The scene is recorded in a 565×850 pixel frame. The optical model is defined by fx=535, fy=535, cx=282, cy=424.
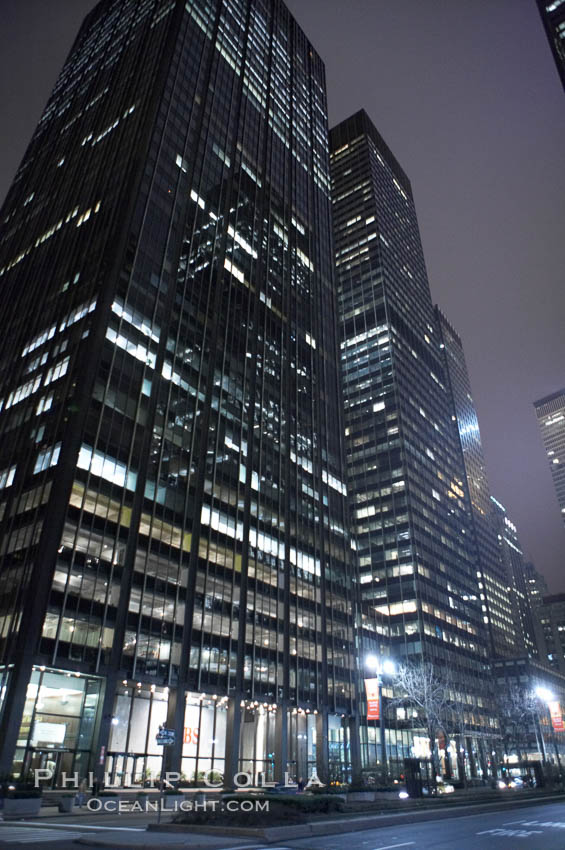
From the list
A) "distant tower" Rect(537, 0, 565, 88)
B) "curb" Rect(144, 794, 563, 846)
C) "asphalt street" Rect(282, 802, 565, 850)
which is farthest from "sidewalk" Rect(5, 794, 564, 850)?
"distant tower" Rect(537, 0, 565, 88)

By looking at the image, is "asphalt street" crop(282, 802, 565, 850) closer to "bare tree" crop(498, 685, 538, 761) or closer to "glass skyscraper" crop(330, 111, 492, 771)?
"glass skyscraper" crop(330, 111, 492, 771)

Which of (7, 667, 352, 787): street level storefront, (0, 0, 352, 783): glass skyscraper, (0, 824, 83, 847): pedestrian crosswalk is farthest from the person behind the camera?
(0, 0, 352, 783): glass skyscraper

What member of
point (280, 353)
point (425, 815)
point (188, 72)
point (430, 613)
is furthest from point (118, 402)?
point (430, 613)

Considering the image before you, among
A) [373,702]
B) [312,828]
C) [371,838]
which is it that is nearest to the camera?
[371,838]

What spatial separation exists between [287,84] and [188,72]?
47.4 meters

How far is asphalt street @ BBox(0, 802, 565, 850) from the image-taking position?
1728cm

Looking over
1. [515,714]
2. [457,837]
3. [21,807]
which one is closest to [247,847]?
[457,837]

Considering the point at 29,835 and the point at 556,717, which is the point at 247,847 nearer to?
the point at 29,835

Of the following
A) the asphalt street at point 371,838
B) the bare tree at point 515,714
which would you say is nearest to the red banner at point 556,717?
the bare tree at point 515,714

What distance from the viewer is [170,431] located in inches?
2486

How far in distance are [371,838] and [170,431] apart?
48.3 meters

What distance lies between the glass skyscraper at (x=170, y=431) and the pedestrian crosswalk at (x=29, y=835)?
22.0 metres

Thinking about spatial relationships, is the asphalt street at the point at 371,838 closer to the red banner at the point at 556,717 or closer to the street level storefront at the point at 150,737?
the street level storefront at the point at 150,737

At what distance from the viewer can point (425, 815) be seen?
28.5 metres
